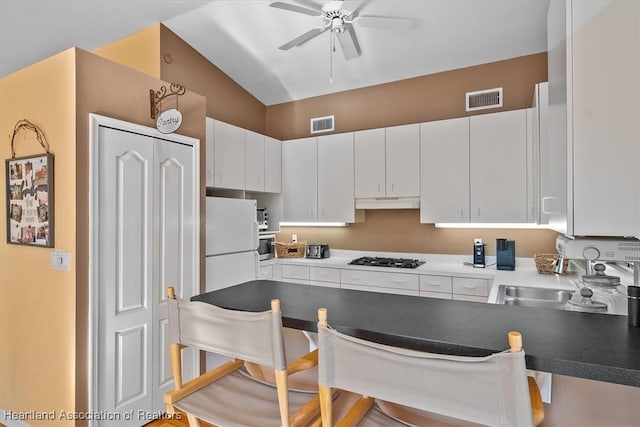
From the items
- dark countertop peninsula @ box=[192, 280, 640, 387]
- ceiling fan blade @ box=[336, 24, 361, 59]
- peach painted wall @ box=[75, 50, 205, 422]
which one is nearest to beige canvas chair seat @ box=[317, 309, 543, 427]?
dark countertop peninsula @ box=[192, 280, 640, 387]

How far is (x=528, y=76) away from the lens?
3.54 m

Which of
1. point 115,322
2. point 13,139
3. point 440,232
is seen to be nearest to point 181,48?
point 13,139

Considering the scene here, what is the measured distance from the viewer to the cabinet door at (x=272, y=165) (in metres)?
4.32

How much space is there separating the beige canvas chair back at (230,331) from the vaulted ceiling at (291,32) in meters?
2.10

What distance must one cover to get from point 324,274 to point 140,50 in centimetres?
301

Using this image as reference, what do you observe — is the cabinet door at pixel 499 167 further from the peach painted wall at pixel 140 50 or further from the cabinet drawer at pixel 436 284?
the peach painted wall at pixel 140 50

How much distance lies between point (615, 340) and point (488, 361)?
0.55 metres

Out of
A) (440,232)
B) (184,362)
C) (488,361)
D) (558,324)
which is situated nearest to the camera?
(488,361)

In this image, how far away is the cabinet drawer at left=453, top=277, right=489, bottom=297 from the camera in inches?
125

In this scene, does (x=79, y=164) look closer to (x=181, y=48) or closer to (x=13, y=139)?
(x=13, y=139)

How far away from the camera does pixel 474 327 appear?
1.14m

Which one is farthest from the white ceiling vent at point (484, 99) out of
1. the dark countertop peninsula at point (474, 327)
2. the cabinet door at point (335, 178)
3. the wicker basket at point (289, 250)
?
the dark countertop peninsula at point (474, 327)

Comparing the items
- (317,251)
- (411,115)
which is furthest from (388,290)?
Answer: (411,115)

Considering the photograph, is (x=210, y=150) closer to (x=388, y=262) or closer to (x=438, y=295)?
(x=388, y=262)
